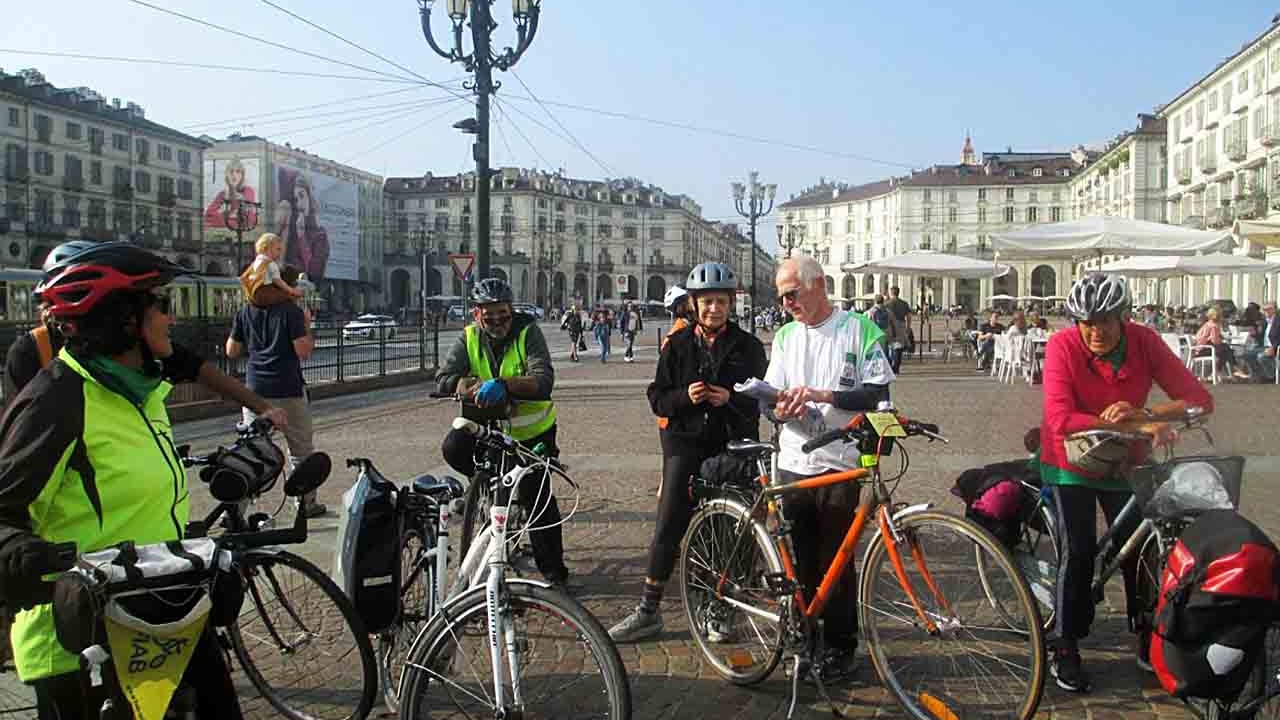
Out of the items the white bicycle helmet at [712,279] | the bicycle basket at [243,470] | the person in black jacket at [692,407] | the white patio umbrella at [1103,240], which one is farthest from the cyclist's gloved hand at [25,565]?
the white patio umbrella at [1103,240]

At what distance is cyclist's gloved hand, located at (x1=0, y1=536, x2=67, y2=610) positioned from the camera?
2105 mm

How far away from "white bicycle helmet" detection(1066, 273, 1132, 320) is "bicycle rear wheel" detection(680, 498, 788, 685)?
5.41ft

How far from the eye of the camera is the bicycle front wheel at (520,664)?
9.40 ft

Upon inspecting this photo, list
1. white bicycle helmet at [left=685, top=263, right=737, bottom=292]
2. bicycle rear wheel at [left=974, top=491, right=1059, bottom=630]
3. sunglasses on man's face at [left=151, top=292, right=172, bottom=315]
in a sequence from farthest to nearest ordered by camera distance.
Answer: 1. white bicycle helmet at [left=685, top=263, right=737, bottom=292]
2. bicycle rear wheel at [left=974, top=491, right=1059, bottom=630]
3. sunglasses on man's face at [left=151, top=292, right=172, bottom=315]

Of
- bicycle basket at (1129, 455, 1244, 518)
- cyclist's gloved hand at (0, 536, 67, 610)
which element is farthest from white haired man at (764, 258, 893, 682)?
cyclist's gloved hand at (0, 536, 67, 610)

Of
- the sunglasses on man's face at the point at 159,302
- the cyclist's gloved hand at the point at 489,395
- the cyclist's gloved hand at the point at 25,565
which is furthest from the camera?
the cyclist's gloved hand at the point at 489,395

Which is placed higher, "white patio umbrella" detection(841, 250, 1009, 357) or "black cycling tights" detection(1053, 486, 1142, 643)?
"white patio umbrella" detection(841, 250, 1009, 357)

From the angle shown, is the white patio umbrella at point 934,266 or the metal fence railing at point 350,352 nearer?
the metal fence railing at point 350,352

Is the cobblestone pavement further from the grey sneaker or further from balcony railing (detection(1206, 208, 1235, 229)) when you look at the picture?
balcony railing (detection(1206, 208, 1235, 229))

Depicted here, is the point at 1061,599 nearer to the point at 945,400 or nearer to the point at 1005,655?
the point at 1005,655

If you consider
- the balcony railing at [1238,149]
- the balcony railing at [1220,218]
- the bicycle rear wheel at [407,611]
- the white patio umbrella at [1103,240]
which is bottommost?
the bicycle rear wheel at [407,611]

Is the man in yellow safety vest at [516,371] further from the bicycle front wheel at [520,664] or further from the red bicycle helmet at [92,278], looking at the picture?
the red bicycle helmet at [92,278]

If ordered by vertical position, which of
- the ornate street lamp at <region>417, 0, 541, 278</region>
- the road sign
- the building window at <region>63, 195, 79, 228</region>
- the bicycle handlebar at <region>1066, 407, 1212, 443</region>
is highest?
the building window at <region>63, 195, 79, 228</region>

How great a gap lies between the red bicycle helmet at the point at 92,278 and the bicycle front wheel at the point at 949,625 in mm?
2675
